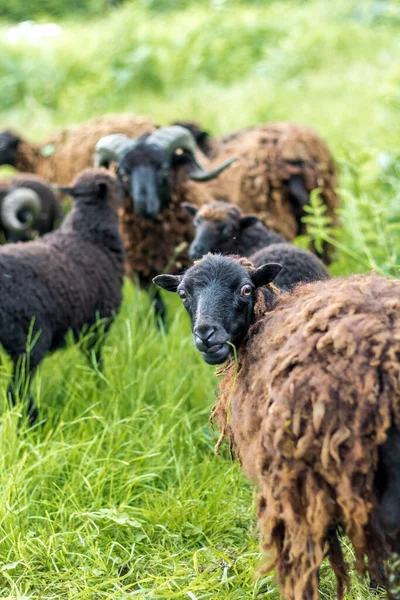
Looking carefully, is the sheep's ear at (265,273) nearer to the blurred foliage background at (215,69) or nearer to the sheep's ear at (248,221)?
the sheep's ear at (248,221)

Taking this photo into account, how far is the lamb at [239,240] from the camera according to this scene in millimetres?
4258

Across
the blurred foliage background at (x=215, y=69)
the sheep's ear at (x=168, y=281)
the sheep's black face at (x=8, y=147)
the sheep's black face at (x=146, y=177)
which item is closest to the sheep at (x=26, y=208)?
the sheep's black face at (x=146, y=177)

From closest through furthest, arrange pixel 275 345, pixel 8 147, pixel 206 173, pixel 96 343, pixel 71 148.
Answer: pixel 275 345, pixel 96 343, pixel 206 173, pixel 71 148, pixel 8 147

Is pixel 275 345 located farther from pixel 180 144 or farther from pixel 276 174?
pixel 276 174

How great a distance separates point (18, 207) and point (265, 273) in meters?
A: 3.98

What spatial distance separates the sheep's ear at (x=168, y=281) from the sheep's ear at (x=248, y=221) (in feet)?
5.24

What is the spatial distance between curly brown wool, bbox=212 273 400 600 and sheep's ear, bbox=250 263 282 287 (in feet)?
1.48

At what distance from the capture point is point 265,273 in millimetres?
3047

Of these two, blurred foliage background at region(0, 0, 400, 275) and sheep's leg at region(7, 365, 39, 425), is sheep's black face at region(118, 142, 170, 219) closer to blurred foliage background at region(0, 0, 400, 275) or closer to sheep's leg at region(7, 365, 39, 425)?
sheep's leg at region(7, 365, 39, 425)

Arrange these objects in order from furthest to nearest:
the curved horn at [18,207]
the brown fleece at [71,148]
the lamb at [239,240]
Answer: the brown fleece at [71,148] < the curved horn at [18,207] < the lamb at [239,240]

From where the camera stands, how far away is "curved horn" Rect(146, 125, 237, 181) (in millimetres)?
6090

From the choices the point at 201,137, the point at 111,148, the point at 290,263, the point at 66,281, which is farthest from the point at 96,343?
the point at 201,137

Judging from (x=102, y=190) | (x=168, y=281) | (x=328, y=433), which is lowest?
(x=328, y=433)

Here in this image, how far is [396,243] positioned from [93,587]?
3.14 metres
